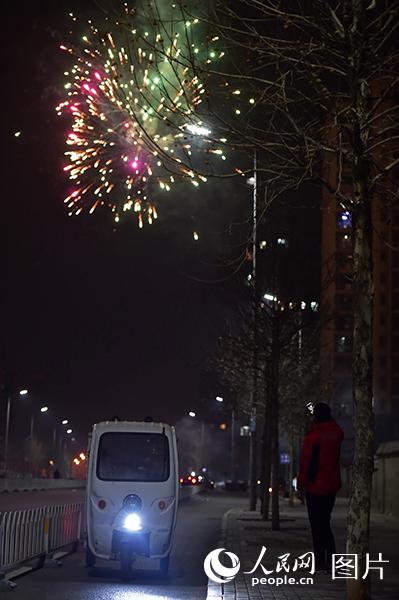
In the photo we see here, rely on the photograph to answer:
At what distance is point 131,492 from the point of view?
16734mm

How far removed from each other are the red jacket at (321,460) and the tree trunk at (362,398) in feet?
10.7

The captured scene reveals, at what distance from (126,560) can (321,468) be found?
3793mm

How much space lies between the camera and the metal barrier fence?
15430 millimetres

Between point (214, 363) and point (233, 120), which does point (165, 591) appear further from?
point (214, 363)

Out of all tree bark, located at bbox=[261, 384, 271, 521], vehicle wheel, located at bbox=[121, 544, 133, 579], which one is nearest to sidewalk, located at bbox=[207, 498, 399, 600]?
vehicle wheel, located at bbox=[121, 544, 133, 579]

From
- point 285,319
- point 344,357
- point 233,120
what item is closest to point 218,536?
point 285,319

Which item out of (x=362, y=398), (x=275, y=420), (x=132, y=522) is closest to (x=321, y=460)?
(x=362, y=398)

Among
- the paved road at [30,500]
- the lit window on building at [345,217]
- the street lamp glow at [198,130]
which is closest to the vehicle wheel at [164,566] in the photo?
→ the lit window on building at [345,217]

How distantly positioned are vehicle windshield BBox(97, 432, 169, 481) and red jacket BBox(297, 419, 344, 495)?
3445 mm

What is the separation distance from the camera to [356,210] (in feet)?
36.8

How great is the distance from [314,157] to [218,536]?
52.5ft

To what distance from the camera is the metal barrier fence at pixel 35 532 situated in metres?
15.4

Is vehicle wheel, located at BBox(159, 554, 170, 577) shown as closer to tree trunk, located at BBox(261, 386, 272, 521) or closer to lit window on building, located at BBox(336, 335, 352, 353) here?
tree trunk, located at BBox(261, 386, 272, 521)

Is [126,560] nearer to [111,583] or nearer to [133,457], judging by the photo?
[111,583]
